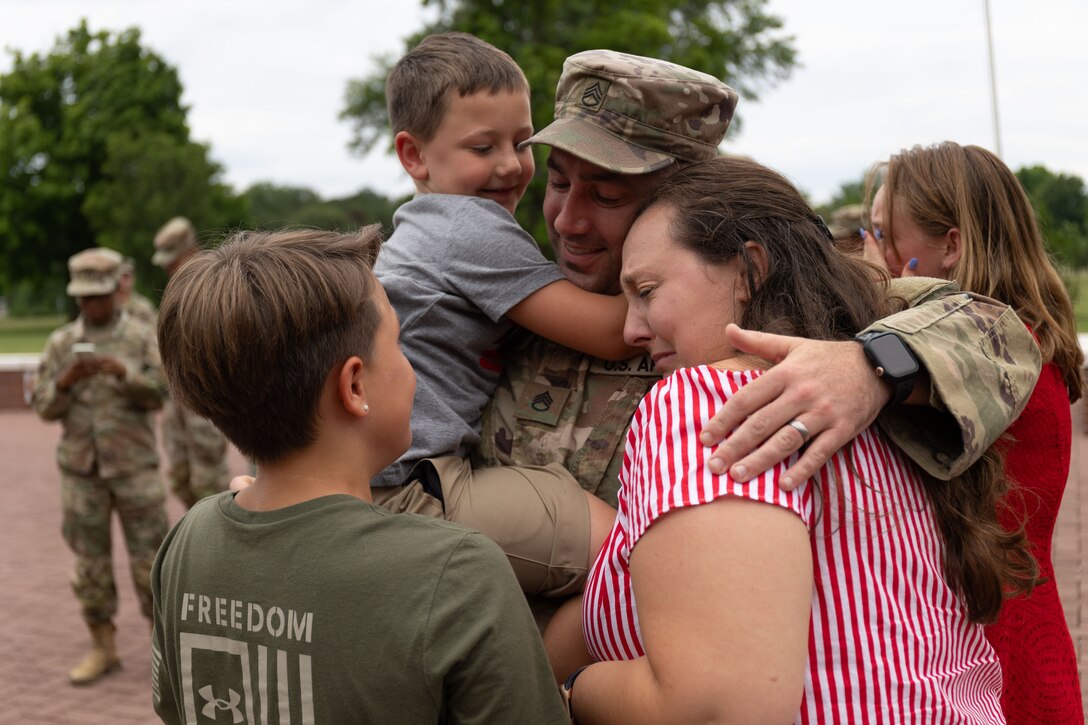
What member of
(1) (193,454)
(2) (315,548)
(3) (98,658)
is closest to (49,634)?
(3) (98,658)

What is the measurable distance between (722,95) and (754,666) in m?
1.21

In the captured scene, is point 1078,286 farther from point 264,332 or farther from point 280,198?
point 280,198

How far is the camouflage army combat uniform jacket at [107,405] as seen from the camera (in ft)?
21.3

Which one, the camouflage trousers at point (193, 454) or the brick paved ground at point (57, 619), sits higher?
the camouflage trousers at point (193, 454)

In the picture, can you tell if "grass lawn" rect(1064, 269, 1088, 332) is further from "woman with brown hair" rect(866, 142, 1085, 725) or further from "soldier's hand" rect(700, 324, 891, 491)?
"soldier's hand" rect(700, 324, 891, 491)

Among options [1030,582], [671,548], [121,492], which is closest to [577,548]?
[671,548]

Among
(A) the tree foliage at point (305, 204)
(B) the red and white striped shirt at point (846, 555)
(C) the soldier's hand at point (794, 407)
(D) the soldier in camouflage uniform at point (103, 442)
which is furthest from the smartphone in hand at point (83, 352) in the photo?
(A) the tree foliage at point (305, 204)

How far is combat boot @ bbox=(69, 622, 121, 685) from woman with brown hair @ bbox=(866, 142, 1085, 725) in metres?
5.25

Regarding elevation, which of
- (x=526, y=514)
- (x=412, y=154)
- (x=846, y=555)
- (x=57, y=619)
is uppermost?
(x=412, y=154)

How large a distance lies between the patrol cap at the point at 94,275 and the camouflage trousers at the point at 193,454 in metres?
1.21

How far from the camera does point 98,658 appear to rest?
626 cm

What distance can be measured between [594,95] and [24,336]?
1903 inches

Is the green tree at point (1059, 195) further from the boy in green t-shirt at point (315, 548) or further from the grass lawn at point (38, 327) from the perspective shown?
the boy in green t-shirt at point (315, 548)

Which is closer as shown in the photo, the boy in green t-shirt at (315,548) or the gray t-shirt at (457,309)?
the boy in green t-shirt at (315,548)
